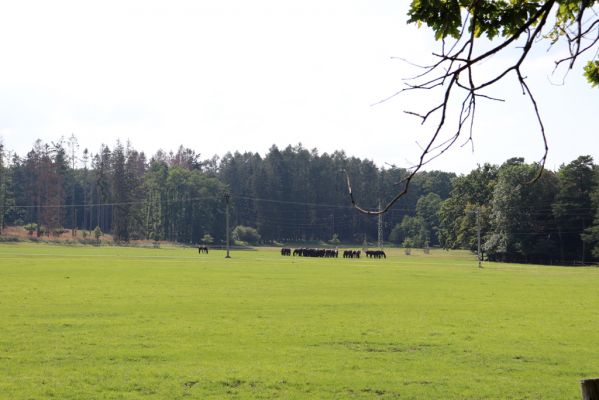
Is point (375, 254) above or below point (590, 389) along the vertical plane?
below

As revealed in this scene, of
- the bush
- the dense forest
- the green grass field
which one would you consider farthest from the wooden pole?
the bush

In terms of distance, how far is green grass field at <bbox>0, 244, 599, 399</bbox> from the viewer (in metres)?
13.1

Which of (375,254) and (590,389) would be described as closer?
(590,389)

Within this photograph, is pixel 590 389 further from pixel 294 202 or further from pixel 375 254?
pixel 294 202

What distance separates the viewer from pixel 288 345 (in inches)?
694

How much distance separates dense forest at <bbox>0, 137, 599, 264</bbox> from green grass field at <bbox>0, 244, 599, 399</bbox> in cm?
6834

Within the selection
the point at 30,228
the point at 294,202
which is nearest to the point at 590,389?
the point at 30,228

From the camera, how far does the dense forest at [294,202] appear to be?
322 ft

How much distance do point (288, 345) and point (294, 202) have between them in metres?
156

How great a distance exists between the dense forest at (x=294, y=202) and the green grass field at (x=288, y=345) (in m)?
68.3

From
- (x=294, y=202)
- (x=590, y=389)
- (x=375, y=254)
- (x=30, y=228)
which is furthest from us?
(x=294, y=202)

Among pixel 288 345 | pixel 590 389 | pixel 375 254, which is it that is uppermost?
pixel 590 389

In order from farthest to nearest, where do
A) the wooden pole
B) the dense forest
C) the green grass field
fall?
1. the dense forest
2. the green grass field
3. the wooden pole

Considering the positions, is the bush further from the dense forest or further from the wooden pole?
the wooden pole
